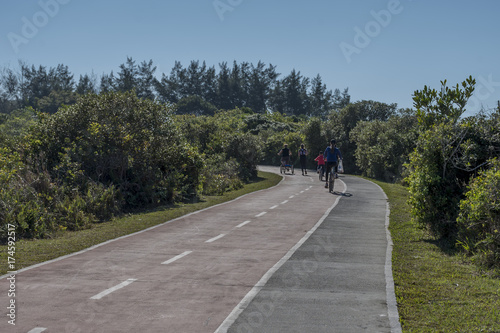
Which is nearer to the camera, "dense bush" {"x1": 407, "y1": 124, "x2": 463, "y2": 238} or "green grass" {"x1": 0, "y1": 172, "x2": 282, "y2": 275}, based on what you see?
"green grass" {"x1": 0, "y1": 172, "x2": 282, "y2": 275}

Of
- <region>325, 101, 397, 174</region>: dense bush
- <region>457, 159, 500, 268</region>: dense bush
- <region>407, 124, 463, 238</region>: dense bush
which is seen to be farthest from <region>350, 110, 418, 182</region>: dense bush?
<region>457, 159, 500, 268</region>: dense bush

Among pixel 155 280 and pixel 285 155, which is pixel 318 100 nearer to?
pixel 285 155

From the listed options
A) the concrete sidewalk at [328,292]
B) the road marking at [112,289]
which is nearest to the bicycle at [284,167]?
the concrete sidewalk at [328,292]

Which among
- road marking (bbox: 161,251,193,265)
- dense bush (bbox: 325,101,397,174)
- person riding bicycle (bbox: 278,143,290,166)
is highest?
dense bush (bbox: 325,101,397,174)

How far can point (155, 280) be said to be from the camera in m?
8.32

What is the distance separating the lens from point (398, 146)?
136 ft

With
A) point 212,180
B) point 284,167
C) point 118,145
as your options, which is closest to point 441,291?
point 118,145

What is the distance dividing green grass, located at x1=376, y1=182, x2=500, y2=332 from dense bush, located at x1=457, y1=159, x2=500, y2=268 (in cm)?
34

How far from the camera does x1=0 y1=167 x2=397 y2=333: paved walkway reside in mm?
6234

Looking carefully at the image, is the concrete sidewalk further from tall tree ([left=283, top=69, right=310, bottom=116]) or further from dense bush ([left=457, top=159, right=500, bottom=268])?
tall tree ([left=283, top=69, right=310, bottom=116])

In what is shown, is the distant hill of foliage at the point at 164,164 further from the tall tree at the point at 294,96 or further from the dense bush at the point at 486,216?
the tall tree at the point at 294,96

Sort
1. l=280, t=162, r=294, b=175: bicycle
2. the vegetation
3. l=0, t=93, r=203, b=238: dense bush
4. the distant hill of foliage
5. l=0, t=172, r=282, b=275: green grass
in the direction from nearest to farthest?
1. the vegetation
2. l=0, t=172, r=282, b=275: green grass
3. the distant hill of foliage
4. l=0, t=93, r=203, b=238: dense bush
5. l=280, t=162, r=294, b=175: bicycle

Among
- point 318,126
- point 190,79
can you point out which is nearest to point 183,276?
point 318,126

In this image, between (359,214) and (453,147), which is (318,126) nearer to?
(359,214)
